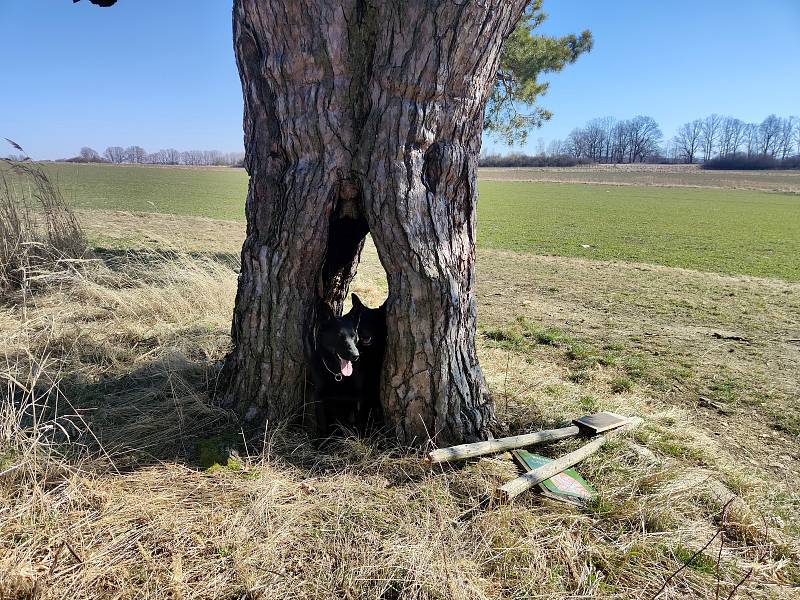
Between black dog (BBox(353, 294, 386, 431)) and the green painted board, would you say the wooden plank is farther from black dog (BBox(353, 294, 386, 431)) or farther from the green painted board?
black dog (BBox(353, 294, 386, 431))

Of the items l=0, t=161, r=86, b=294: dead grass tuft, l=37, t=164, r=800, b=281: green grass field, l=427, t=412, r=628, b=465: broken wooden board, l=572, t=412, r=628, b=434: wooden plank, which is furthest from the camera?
l=37, t=164, r=800, b=281: green grass field

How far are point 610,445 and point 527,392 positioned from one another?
106 centimetres

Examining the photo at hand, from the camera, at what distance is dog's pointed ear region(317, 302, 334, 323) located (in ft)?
11.4

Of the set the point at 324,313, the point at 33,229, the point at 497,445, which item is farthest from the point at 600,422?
the point at 33,229

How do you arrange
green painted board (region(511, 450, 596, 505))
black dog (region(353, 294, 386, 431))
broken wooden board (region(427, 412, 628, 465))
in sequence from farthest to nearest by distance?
black dog (region(353, 294, 386, 431)) < broken wooden board (region(427, 412, 628, 465)) < green painted board (region(511, 450, 596, 505))

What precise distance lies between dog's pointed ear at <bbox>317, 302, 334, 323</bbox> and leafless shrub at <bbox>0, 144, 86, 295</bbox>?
458 centimetres

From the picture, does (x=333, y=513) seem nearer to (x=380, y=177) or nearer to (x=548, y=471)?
(x=548, y=471)

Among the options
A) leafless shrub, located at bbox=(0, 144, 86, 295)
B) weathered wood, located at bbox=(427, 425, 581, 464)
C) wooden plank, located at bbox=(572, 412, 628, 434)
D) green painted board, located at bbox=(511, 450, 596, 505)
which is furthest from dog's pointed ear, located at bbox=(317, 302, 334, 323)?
leafless shrub, located at bbox=(0, 144, 86, 295)

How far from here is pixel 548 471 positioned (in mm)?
2867

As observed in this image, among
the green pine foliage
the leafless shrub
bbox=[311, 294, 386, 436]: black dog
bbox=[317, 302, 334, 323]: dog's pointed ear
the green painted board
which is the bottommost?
the green painted board

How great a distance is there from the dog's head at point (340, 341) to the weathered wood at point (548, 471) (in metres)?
1.27

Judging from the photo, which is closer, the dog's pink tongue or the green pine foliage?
the dog's pink tongue

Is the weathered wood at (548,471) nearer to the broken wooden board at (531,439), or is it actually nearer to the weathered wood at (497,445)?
the broken wooden board at (531,439)

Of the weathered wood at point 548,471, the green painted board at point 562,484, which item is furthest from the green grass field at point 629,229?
the weathered wood at point 548,471
